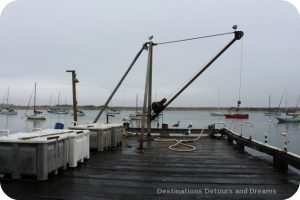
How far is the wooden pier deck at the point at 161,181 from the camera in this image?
6035 mm

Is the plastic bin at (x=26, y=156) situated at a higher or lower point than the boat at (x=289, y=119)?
higher

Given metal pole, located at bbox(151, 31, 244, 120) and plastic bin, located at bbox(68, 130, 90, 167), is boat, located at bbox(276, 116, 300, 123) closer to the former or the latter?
metal pole, located at bbox(151, 31, 244, 120)

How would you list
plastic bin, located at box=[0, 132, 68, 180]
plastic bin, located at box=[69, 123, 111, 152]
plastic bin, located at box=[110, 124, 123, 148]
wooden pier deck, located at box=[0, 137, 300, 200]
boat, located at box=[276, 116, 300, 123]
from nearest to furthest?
1. wooden pier deck, located at box=[0, 137, 300, 200]
2. plastic bin, located at box=[0, 132, 68, 180]
3. plastic bin, located at box=[69, 123, 111, 152]
4. plastic bin, located at box=[110, 124, 123, 148]
5. boat, located at box=[276, 116, 300, 123]

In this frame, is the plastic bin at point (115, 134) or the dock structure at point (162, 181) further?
the plastic bin at point (115, 134)

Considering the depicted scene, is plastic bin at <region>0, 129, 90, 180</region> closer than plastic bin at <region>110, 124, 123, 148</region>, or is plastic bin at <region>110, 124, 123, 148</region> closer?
plastic bin at <region>0, 129, 90, 180</region>

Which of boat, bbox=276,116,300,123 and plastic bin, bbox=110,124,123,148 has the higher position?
plastic bin, bbox=110,124,123,148

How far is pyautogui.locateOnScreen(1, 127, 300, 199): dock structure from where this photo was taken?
604 cm

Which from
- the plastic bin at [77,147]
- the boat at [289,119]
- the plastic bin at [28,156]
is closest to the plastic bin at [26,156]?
the plastic bin at [28,156]

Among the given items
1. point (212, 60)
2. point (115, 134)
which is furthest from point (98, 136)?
point (212, 60)

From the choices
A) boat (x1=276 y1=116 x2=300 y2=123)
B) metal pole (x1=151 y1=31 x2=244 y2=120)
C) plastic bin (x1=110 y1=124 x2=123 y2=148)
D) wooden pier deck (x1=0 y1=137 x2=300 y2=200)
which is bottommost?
boat (x1=276 y1=116 x2=300 y2=123)

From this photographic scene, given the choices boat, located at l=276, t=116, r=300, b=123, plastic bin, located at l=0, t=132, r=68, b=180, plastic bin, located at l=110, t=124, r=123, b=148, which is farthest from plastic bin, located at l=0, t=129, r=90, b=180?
boat, located at l=276, t=116, r=300, b=123

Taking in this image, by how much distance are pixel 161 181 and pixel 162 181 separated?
0.07ft

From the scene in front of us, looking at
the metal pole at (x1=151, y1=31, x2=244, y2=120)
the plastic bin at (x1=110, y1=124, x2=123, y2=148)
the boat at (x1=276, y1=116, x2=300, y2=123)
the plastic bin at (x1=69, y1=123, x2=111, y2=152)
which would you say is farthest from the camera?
the boat at (x1=276, y1=116, x2=300, y2=123)

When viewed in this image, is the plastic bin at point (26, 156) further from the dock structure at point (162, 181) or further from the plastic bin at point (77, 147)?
the plastic bin at point (77, 147)
